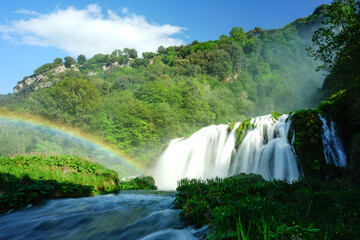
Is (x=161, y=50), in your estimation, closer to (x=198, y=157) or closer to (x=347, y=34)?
(x=198, y=157)

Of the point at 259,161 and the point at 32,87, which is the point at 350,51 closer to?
the point at 259,161

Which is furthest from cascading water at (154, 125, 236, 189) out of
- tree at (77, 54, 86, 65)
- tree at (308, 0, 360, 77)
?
tree at (77, 54, 86, 65)

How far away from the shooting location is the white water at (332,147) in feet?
55.1

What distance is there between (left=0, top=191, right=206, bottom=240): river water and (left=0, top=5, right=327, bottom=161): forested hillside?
98.6 ft

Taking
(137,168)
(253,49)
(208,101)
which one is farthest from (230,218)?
(253,49)

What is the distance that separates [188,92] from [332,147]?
149 feet

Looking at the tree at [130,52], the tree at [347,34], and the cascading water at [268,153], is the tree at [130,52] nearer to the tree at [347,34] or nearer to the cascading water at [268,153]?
the cascading water at [268,153]

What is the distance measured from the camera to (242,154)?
22.9 meters

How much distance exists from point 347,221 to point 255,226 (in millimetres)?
1704

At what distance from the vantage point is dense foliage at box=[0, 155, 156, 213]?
31.1ft

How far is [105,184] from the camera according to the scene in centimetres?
1372

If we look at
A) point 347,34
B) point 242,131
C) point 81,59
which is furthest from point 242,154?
point 81,59

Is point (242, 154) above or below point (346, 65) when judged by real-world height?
below

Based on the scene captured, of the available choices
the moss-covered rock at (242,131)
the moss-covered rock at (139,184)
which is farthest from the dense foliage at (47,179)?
the moss-covered rock at (242,131)
